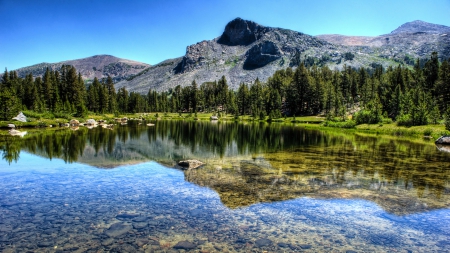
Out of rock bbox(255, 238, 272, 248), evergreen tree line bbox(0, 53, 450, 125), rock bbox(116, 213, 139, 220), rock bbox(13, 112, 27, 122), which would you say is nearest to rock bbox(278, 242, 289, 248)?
rock bbox(255, 238, 272, 248)

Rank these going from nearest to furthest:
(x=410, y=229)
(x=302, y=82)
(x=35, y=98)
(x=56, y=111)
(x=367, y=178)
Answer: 1. (x=410, y=229)
2. (x=367, y=178)
3. (x=56, y=111)
4. (x=35, y=98)
5. (x=302, y=82)

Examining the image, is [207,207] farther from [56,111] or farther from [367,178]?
[56,111]

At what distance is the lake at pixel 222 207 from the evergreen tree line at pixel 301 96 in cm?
6759

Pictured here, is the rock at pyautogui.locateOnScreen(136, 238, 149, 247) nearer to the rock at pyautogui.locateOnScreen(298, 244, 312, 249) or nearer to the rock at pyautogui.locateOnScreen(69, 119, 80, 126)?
the rock at pyautogui.locateOnScreen(298, 244, 312, 249)

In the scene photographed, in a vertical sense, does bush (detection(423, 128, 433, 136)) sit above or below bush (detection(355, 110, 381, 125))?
below

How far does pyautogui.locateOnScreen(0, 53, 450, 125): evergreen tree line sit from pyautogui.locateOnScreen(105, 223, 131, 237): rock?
80051 millimetres

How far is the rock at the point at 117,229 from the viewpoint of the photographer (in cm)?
1167

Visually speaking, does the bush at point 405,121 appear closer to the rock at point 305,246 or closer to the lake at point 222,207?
the lake at point 222,207

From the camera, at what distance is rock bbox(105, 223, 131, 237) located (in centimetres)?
1167

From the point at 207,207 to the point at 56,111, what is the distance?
107m

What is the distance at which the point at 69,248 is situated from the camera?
33.8 feet

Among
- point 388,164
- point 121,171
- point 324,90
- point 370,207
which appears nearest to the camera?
point 370,207

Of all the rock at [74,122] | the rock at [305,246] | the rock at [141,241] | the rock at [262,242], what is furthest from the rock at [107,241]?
the rock at [74,122]

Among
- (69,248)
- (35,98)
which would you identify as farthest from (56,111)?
(69,248)
